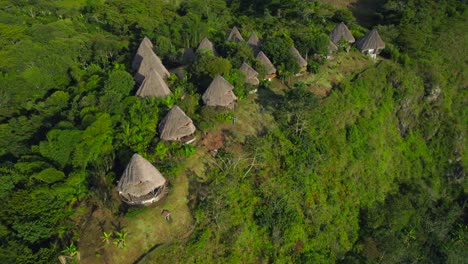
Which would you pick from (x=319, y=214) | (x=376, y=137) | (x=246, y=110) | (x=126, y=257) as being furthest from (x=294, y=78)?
(x=126, y=257)

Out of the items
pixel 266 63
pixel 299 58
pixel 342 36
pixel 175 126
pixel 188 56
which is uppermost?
pixel 342 36

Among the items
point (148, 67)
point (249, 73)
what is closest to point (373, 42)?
point (249, 73)

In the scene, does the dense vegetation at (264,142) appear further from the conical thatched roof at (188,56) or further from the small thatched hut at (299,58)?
the small thatched hut at (299,58)

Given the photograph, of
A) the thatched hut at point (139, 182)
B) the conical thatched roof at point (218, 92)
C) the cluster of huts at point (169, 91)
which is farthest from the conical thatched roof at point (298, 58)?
the thatched hut at point (139, 182)

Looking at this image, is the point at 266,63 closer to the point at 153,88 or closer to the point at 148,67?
the point at 148,67

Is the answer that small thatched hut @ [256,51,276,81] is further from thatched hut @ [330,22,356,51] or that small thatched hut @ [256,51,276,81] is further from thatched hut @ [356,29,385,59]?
thatched hut @ [356,29,385,59]

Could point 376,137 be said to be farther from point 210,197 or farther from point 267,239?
point 210,197

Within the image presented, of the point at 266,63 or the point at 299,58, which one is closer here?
the point at 266,63
